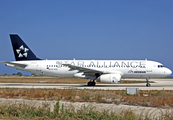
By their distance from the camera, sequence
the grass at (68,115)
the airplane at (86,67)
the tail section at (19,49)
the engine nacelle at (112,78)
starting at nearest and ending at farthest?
the grass at (68,115) < the engine nacelle at (112,78) < the airplane at (86,67) < the tail section at (19,49)

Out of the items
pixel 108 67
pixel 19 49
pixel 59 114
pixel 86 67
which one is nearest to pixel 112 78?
pixel 108 67

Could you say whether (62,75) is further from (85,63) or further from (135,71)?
(135,71)

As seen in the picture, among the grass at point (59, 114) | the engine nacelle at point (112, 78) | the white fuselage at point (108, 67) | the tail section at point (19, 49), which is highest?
the tail section at point (19, 49)

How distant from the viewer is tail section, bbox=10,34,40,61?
28375 millimetres

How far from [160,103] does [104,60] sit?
16614mm

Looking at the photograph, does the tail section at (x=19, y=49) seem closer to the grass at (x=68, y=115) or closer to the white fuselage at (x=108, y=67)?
the white fuselage at (x=108, y=67)

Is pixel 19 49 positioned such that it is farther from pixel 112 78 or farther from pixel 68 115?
pixel 68 115

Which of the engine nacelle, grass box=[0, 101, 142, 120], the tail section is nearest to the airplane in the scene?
the tail section

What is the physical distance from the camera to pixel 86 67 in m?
27.6

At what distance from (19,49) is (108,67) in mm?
12705

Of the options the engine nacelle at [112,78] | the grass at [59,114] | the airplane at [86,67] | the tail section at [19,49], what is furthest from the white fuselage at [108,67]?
the grass at [59,114]

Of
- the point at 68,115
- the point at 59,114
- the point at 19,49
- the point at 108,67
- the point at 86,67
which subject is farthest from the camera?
the point at 19,49

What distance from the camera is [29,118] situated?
8.41 metres

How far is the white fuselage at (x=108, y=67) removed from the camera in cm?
2731
